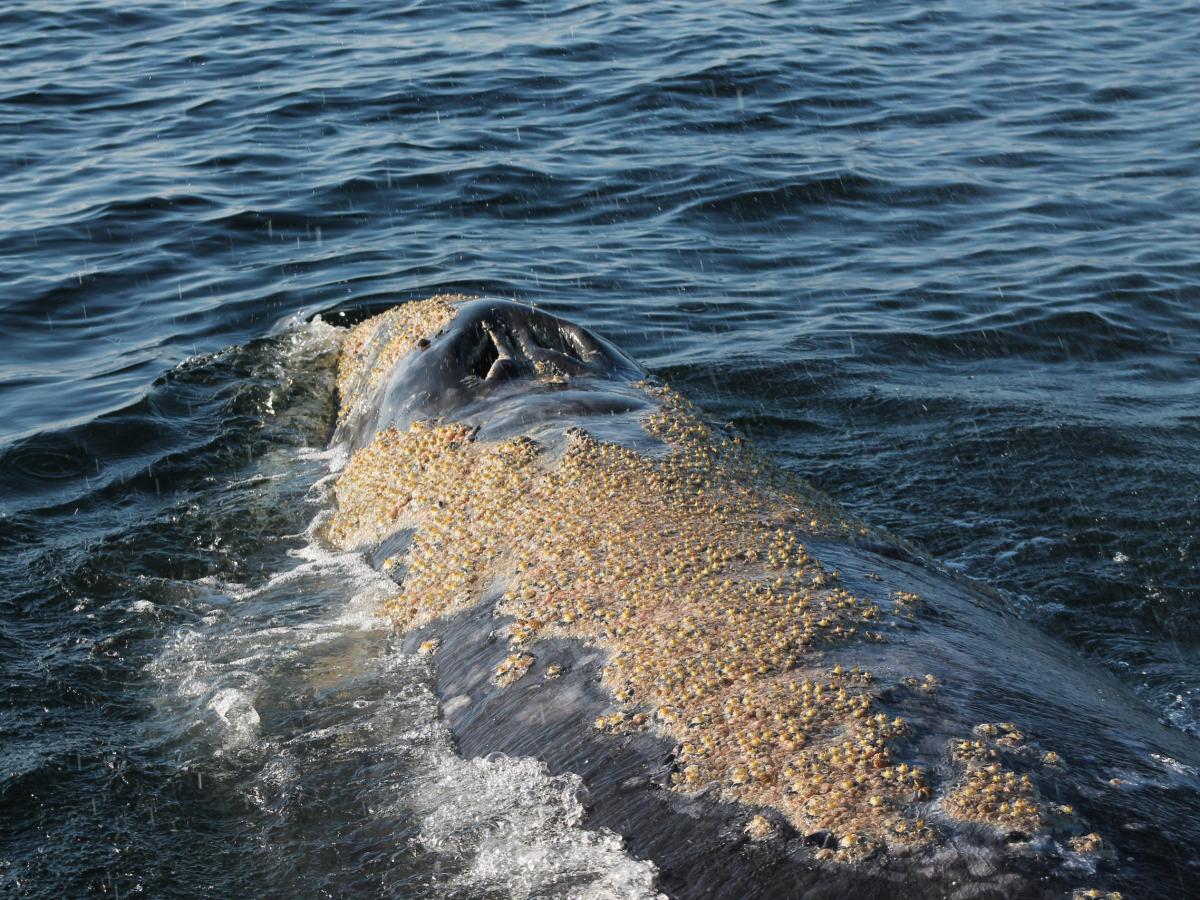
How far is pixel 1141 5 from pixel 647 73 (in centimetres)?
928

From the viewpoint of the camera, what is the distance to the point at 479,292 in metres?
12.2

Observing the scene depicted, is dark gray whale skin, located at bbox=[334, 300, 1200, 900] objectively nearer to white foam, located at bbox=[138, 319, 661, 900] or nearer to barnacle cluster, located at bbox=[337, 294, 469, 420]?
white foam, located at bbox=[138, 319, 661, 900]

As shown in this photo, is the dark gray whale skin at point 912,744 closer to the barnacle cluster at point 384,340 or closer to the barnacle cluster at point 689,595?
the barnacle cluster at point 689,595

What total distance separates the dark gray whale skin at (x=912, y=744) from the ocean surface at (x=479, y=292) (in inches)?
6.8

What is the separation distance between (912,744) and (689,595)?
3.89 feet

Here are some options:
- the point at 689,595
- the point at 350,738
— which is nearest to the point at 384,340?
the point at 350,738

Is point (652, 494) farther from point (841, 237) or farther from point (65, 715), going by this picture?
point (841, 237)

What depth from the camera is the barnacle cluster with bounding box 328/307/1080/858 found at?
3752 mm

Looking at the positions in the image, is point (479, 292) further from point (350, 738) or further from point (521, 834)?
point (521, 834)

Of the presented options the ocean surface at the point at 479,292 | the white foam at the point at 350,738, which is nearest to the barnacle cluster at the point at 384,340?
the ocean surface at the point at 479,292

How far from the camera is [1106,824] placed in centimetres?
354

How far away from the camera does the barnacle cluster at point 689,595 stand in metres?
3.75

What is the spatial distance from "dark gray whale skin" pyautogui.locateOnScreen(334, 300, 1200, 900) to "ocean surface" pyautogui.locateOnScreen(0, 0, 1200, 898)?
0.57ft

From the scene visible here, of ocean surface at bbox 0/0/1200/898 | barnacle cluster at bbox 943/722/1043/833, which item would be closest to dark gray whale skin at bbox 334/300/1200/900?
barnacle cluster at bbox 943/722/1043/833
